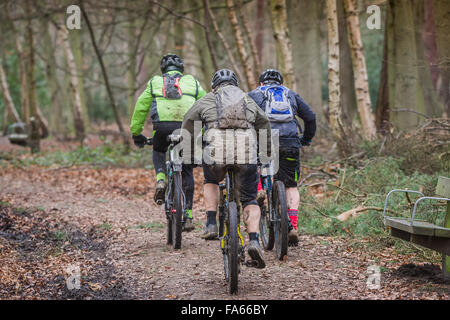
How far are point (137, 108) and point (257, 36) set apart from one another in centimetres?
1687

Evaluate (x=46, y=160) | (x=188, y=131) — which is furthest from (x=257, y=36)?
(x=188, y=131)

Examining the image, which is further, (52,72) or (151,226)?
(52,72)

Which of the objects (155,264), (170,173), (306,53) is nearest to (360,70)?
(306,53)

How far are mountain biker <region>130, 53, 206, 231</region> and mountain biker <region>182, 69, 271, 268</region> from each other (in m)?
1.63

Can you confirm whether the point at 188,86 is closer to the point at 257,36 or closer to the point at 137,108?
the point at 137,108

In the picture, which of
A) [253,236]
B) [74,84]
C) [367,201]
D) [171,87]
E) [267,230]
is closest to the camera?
[253,236]

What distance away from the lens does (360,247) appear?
689 cm

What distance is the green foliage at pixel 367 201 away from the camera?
24.0ft

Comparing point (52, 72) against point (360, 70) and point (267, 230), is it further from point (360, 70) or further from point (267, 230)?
point (267, 230)

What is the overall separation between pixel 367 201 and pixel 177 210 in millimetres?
3141

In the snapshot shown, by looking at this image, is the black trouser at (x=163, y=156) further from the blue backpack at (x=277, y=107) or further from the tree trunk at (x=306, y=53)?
the tree trunk at (x=306, y=53)

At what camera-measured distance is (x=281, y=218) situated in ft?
20.0

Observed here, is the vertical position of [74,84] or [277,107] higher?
[74,84]

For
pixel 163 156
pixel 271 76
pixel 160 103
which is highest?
pixel 271 76
